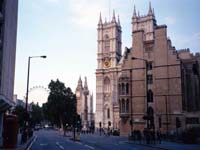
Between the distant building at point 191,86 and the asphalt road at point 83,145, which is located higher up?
the distant building at point 191,86

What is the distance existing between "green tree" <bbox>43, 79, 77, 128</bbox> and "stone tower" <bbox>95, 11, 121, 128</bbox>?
69.8 feet

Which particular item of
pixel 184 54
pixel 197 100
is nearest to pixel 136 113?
pixel 197 100

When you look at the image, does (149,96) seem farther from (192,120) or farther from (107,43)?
(107,43)

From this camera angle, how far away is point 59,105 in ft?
320

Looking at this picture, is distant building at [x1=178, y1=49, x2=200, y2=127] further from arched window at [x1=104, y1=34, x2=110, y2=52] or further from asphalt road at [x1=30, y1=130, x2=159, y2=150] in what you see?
arched window at [x1=104, y1=34, x2=110, y2=52]

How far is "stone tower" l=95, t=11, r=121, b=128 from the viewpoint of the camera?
121m

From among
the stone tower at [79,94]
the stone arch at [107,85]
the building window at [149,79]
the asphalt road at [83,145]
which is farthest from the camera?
the stone tower at [79,94]

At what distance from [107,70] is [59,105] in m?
33.5

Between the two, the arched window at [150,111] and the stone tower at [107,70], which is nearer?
the arched window at [150,111]

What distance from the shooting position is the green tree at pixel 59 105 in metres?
97.6

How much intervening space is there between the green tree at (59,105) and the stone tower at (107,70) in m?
21.3

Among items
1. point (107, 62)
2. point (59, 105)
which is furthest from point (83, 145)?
point (107, 62)

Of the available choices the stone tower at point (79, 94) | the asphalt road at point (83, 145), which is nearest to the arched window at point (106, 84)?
the stone tower at point (79, 94)

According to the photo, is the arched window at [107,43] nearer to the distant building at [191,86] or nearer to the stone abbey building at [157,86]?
the stone abbey building at [157,86]
